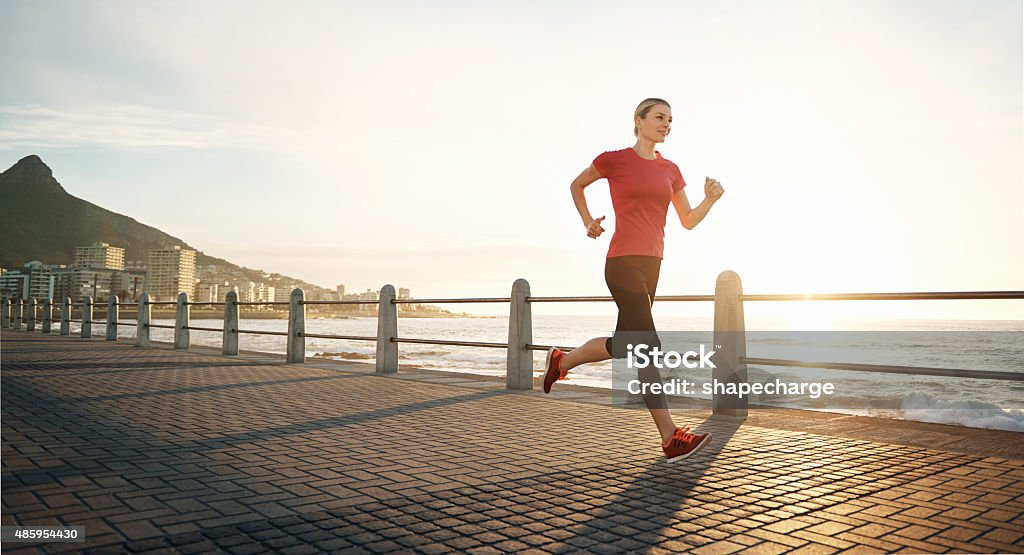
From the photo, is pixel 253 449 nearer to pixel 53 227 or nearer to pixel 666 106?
pixel 666 106

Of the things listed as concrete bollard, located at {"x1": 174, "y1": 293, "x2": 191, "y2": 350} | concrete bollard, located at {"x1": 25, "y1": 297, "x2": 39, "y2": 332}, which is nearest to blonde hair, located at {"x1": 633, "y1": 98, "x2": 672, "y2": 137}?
concrete bollard, located at {"x1": 174, "y1": 293, "x2": 191, "y2": 350}

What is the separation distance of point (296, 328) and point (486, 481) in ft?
31.2

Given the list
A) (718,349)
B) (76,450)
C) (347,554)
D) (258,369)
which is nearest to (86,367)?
(258,369)

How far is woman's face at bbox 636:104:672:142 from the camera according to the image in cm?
443

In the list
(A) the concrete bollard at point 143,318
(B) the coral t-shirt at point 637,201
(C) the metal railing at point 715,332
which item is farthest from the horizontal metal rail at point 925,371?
(A) the concrete bollard at point 143,318

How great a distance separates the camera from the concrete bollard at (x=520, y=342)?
27.6ft

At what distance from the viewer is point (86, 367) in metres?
10.5

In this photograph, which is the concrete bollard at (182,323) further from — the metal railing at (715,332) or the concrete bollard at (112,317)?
the concrete bollard at (112,317)

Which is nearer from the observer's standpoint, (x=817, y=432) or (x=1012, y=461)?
(x=1012, y=461)

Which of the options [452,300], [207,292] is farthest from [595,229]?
[207,292]

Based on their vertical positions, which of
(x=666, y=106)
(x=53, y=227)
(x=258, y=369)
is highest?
(x=53, y=227)

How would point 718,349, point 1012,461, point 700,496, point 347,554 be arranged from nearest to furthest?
point 347,554 → point 700,496 → point 1012,461 → point 718,349

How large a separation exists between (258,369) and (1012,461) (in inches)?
373

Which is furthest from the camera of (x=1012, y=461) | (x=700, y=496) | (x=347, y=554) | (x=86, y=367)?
(x=86, y=367)
